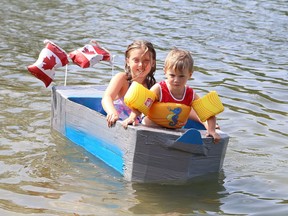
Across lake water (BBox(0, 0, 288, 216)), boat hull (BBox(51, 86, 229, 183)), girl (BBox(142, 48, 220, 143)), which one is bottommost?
lake water (BBox(0, 0, 288, 216))

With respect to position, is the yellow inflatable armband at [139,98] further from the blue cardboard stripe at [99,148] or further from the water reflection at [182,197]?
the water reflection at [182,197]

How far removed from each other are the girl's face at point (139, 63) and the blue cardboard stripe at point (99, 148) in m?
0.65

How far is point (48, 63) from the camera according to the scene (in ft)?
22.7

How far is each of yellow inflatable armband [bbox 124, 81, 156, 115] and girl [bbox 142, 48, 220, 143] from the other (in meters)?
0.17

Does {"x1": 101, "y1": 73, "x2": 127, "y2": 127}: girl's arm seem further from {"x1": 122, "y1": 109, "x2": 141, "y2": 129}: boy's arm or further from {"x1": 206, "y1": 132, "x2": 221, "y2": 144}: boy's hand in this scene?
{"x1": 206, "y1": 132, "x2": 221, "y2": 144}: boy's hand

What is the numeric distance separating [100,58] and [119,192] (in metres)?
1.91

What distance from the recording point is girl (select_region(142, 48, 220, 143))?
5544 mm

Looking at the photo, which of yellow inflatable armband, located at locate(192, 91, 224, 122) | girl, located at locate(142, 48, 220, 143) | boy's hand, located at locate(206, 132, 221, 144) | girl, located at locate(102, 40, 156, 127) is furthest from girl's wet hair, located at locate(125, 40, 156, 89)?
boy's hand, located at locate(206, 132, 221, 144)

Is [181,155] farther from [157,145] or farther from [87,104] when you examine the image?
[87,104]

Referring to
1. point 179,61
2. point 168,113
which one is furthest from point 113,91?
point 179,61

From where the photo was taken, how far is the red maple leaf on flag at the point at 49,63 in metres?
6.89

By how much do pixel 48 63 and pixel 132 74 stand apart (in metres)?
1.03

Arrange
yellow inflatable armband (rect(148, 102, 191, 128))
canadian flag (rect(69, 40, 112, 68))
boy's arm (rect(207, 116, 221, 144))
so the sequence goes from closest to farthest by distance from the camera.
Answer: boy's arm (rect(207, 116, 221, 144)), yellow inflatable armband (rect(148, 102, 191, 128)), canadian flag (rect(69, 40, 112, 68))

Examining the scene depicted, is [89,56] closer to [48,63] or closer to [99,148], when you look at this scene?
[48,63]
